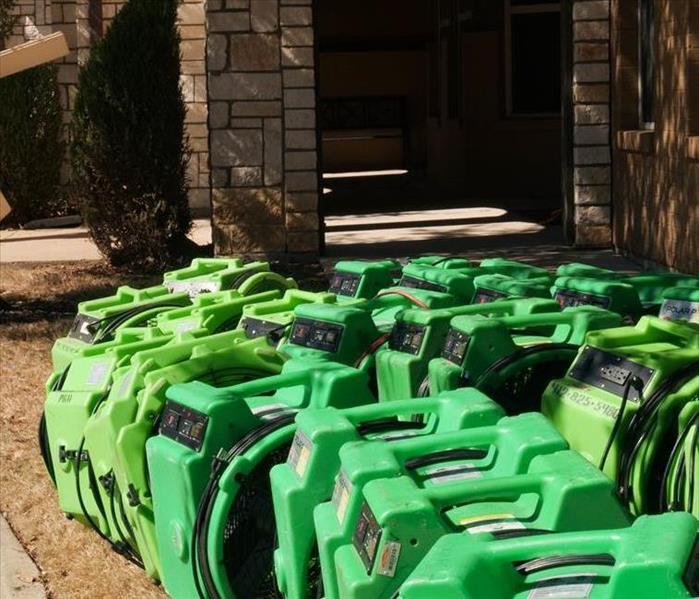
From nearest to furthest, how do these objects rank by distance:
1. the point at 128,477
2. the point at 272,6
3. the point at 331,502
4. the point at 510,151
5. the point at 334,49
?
the point at 331,502
the point at 128,477
the point at 272,6
the point at 510,151
the point at 334,49

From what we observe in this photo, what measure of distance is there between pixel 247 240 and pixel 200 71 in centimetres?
542

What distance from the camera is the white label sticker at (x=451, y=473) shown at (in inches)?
129

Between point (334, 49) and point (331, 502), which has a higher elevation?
point (334, 49)

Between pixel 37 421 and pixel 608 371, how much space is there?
4109 millimetres

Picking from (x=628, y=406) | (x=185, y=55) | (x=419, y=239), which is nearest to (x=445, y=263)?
(x=628, y=406)

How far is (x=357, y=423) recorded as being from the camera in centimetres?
370

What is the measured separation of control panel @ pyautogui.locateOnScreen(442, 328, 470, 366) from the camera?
4.25m

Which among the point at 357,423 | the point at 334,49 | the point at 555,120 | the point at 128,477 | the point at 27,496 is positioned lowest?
the point at 27,496

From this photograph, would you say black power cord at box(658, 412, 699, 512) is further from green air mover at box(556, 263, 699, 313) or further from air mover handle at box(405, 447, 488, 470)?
green air mover at box(556, 263, 699, 313)

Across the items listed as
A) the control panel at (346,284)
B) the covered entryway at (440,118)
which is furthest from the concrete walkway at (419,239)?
the control panel at (346,284)

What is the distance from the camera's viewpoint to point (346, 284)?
6004 millimetres

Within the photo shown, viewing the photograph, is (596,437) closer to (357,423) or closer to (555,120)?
(357,423)

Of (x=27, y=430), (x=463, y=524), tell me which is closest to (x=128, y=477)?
(x=463, y=524)

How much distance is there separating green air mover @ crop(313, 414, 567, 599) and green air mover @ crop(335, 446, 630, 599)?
0.12ft
